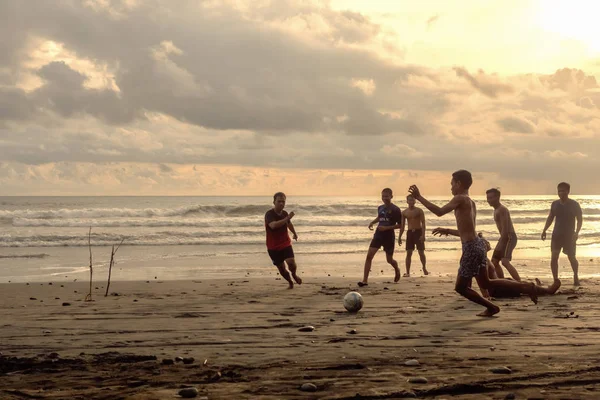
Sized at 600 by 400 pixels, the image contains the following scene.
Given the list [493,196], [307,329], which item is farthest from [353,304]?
[493,196]

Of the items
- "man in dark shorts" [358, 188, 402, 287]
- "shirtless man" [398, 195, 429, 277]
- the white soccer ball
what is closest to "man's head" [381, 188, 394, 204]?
"man in dark shorts" [358, 188, 402, 287]

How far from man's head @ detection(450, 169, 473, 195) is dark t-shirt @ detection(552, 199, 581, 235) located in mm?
4963

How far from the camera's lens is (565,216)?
1262 cm

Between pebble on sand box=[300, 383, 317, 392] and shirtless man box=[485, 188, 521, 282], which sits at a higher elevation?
shirtless man box=[485, 188, 521, 282]

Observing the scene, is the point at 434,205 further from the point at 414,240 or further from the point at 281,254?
the point at 414,240

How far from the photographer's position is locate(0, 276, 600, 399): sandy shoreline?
4.99m

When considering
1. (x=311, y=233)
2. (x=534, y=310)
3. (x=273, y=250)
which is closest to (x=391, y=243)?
(x=273, y=250)

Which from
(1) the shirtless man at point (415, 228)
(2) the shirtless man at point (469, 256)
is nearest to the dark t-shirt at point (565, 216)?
(1) the shirtless man at point (415, 228)

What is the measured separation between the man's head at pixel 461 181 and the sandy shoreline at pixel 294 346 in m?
1.57

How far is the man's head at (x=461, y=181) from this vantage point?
27.5 feet

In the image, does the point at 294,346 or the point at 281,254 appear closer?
the point at 294,346

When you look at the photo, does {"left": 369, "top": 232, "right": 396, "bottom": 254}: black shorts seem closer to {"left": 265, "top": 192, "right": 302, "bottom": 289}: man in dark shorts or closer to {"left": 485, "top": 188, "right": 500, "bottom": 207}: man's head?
{"left": 265, "top": 192, "right": 302, "bottom": 289}: man in dark shorts

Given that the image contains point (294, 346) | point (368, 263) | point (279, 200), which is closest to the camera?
point (294, 346)

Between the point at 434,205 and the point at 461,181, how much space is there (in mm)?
866
